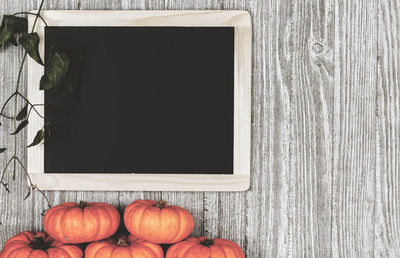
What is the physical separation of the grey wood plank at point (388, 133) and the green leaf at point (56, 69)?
1.11 metres

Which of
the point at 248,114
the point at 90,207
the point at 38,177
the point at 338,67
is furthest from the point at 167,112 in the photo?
the point at 338,67

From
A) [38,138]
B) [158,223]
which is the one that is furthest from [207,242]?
[38,138]

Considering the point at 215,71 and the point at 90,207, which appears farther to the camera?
the point at 215,71

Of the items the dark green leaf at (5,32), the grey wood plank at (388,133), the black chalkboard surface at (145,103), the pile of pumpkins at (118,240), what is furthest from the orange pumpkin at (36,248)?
the grey wood plank at (388,133)

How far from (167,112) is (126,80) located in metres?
0.19

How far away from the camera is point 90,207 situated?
117 centimetres

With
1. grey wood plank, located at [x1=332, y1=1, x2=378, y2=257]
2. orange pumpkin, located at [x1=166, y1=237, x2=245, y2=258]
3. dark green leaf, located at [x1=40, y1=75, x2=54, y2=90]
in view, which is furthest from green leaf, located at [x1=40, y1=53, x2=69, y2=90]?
grey wood plank, located at [x1=332, y1=1, x2=378, y2=257]

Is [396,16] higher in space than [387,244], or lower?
higher

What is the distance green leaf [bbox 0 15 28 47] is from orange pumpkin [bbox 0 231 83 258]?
2.17 ft

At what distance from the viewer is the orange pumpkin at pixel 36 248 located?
1.10 meters

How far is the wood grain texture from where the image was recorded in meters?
1.35

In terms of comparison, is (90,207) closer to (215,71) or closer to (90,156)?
(90,156)

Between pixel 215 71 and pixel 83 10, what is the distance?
52cm

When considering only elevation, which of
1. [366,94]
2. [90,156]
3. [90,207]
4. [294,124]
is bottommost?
[90,207]
